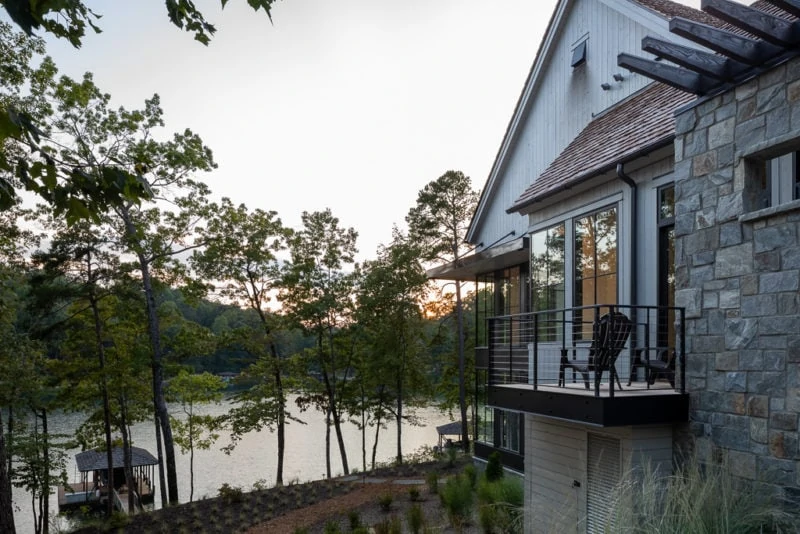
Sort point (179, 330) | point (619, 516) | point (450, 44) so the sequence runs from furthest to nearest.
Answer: point (179, 330), point (450, 44), point (619, 516)

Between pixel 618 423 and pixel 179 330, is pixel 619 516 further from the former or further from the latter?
pixel 179 330

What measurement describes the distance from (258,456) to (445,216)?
16088mm

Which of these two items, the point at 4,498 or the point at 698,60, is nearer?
the point at 698,60

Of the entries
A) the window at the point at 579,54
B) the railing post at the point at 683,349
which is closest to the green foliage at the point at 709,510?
the railing post at the point at 683,349

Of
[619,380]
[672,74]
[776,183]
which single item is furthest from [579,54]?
[619,380]

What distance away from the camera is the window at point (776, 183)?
5875 mm

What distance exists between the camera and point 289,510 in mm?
13961

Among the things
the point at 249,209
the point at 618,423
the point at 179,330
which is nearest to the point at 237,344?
the point at 179,330

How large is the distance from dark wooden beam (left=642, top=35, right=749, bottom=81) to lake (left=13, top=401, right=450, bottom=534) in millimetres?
18594

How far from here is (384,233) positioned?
25.0 m

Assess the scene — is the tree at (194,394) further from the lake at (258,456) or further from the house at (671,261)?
the house at (671,261)

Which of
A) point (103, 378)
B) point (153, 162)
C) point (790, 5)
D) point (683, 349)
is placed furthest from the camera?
point (103, 378)

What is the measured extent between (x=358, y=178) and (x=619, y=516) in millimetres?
21767

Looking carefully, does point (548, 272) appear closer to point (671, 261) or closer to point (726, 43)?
point (671, 261)
